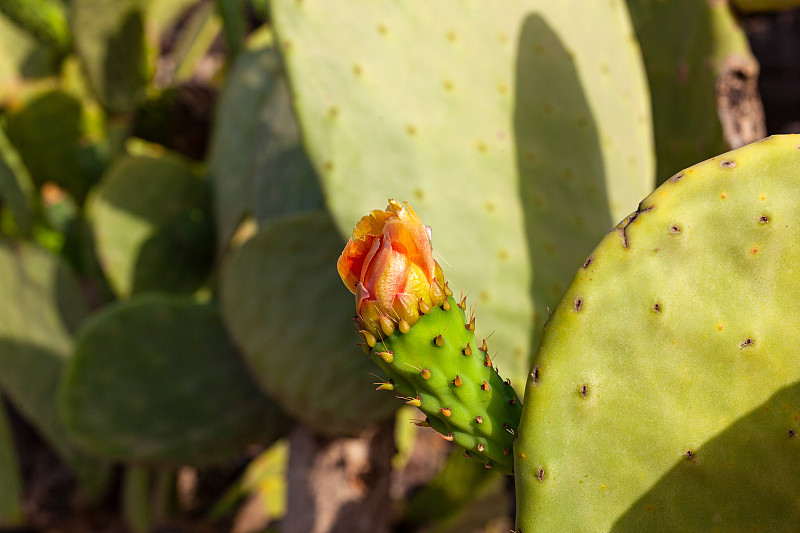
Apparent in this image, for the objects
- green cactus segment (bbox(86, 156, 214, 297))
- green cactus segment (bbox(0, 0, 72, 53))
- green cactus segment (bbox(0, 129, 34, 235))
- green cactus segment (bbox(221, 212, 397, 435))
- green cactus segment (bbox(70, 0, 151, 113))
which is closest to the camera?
green cactus segment (bbox(221, 212, 397, 435))

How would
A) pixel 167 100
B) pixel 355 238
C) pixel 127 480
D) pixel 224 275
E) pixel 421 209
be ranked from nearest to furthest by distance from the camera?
pixel 355 238 < pixel 421 209 < pixel 224 275 < pixel 127 480 < pixel 167 100

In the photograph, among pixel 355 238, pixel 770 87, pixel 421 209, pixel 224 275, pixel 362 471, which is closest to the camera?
pixel 355 238

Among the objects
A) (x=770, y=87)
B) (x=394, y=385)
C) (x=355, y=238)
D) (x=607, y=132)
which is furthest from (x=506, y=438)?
(x=770, y=87)

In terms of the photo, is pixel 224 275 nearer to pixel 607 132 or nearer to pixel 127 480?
pixel 607 132

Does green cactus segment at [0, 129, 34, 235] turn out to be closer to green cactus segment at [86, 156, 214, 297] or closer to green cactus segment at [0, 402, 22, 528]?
green cactus segment at [86, 156, 214, 297]

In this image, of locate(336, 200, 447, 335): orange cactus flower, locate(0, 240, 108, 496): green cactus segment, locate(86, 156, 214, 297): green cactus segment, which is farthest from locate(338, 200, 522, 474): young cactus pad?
locate(0, 240, 108, 496): green cactus segment

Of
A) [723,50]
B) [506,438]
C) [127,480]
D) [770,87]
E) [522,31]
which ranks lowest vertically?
[127,480]

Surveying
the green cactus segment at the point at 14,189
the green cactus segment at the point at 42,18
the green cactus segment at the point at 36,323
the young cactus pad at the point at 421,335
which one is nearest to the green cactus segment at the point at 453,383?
the young cactus pad at the point at 421,335
